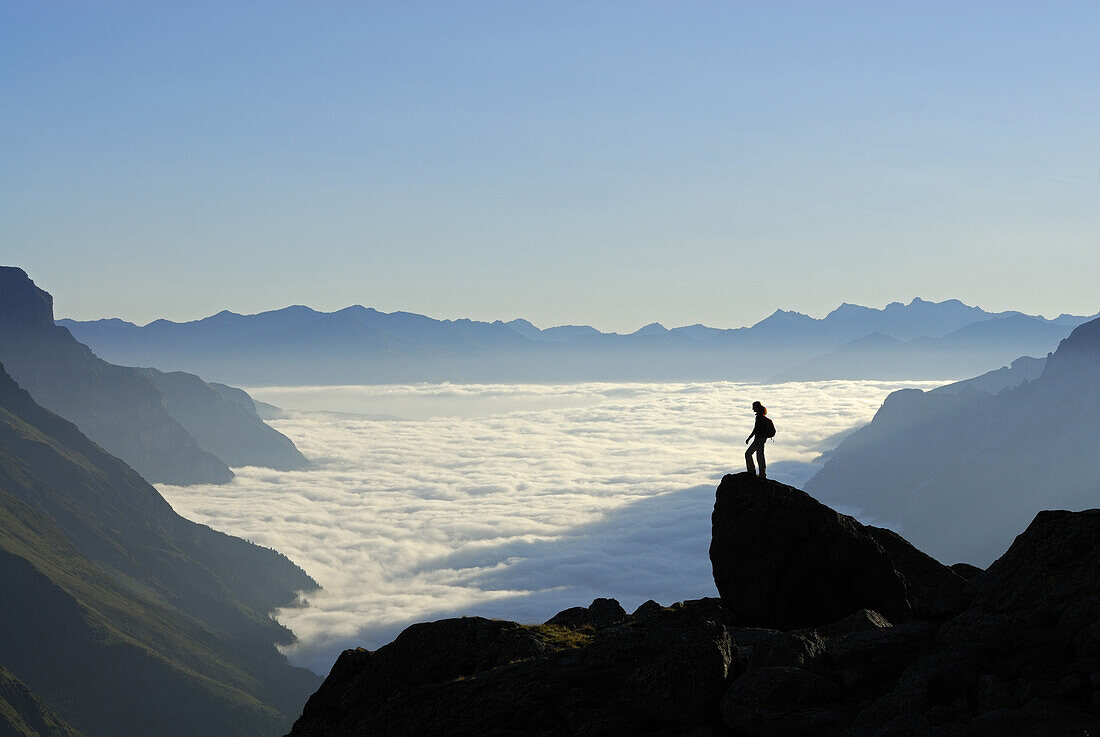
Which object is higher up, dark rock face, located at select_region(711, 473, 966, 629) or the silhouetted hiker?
the silhouetted hiker

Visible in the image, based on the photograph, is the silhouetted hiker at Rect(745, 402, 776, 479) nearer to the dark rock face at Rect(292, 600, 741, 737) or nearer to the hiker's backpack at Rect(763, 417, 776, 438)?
the hiker's backpack at Rect(763, 417, 776, 438)

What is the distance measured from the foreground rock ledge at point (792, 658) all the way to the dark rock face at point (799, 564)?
64mm

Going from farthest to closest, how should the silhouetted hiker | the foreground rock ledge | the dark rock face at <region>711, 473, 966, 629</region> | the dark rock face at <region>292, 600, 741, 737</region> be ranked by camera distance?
1. the silhouetted hiker
2. the dark rock face at <region>711, 473, 966, 629</region>
3. the dark rock face at <region>292, 600, 741, 737</region>
4. the foreground rock ledge

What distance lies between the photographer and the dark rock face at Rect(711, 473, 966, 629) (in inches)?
1394

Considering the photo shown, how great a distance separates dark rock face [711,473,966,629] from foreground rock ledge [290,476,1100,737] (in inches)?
2.5

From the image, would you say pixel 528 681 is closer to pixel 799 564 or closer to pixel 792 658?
pixel 792 658

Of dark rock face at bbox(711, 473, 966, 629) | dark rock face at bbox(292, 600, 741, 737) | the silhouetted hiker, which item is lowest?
dark rock face at bbox(292, 600, 741, 737)

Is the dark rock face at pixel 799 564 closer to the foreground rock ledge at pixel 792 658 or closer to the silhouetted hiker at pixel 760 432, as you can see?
the foreground rock ledge at pixel 792 658

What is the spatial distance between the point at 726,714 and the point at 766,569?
11.3 m

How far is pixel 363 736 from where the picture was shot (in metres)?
31.2

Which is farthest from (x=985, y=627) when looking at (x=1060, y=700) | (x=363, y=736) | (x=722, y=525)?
(x=363, y=736)

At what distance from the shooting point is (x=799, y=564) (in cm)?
3566

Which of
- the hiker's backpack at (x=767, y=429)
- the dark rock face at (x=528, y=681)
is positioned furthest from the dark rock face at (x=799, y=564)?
the dark rock face at (x=528, y=681)

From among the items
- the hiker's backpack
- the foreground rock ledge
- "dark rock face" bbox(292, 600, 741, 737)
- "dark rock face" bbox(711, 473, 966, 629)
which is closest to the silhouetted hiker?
the hiker's backpack
